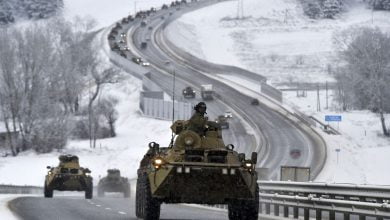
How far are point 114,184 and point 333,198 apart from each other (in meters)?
28.7

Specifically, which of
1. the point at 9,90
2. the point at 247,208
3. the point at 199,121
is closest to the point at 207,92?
the point at 9,90

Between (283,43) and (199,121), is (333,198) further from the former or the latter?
(283,43)

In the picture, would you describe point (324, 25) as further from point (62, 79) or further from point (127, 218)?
point (127, 218)

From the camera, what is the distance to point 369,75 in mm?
94250

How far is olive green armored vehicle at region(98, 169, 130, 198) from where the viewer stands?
48.8 m

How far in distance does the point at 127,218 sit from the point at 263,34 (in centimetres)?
14980

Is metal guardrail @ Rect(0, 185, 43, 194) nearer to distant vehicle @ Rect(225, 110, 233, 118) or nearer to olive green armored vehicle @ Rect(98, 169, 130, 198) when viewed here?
olive green armored vehicle @ Rect(98, 169, 130, 198)

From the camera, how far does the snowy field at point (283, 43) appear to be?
95.0 m

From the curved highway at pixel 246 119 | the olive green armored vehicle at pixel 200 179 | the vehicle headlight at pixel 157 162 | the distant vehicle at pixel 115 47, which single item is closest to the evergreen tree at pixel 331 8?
the curved highway at pixel 246 119

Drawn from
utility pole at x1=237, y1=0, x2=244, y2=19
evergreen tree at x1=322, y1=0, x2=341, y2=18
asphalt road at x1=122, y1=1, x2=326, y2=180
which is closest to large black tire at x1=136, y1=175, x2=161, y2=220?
asphalt road at x1=122, y1=1, x2=326, y2=180

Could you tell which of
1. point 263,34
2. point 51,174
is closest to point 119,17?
point 263,34

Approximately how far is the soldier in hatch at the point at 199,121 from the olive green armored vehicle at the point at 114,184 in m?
28.5

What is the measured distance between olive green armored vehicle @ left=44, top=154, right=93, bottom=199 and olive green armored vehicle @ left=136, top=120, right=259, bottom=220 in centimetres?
2074

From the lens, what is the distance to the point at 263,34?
555 ft
